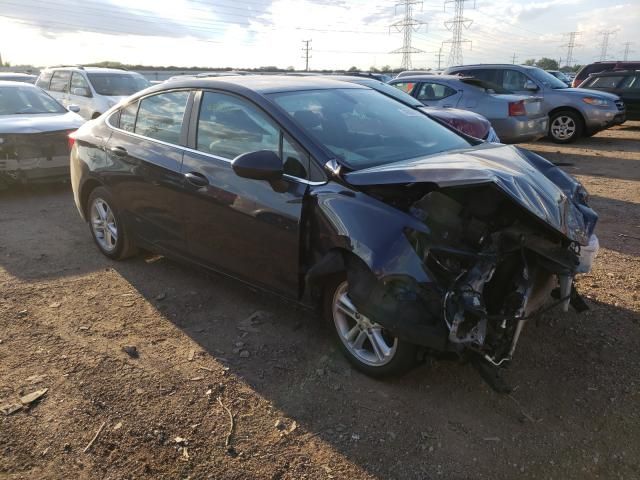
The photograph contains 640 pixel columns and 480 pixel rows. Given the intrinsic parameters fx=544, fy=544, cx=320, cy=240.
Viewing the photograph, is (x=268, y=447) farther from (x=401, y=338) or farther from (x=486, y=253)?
(x=486, y=253)

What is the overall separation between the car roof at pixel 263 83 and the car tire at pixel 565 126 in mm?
10417

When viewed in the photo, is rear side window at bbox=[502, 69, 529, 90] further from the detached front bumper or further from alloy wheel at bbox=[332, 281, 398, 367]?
alloy wheel at bbox=[332, 281, 398, 367]

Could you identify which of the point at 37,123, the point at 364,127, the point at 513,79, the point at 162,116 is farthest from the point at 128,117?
the point at 513,79

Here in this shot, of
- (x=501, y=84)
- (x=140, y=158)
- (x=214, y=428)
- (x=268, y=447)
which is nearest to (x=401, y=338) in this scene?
(x=268, y=447)

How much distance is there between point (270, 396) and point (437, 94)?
366 inches

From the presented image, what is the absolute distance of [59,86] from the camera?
13.3m

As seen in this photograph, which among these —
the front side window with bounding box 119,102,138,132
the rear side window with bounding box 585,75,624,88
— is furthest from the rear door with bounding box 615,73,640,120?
the front side window with bounding box 119,102,138,132

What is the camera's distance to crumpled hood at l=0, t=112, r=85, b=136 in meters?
7.59

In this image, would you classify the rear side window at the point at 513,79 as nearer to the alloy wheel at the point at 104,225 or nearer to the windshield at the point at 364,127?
the windshield at the point at 364,127

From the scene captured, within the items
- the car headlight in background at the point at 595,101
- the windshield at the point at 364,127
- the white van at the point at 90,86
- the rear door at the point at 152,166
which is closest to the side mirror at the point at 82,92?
the white van at the point at 90,86

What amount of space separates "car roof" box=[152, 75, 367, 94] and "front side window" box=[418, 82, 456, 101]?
714cm

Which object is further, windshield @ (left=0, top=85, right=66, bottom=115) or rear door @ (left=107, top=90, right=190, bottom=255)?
windshield @ (left=0, top=85, right=66, bottom=115)

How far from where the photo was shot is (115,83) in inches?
510

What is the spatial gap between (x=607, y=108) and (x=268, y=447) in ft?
42.8
